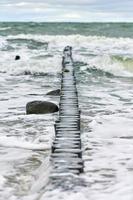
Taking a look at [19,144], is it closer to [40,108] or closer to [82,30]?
[40,108]

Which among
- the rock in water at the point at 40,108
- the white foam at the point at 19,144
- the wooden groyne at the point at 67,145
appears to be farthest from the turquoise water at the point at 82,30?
the white foam at the point at 19,144

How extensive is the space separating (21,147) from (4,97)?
512 centimetres

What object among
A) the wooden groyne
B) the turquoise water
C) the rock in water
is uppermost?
the wooden groyne

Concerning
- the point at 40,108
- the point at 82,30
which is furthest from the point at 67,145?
the point at 82,30

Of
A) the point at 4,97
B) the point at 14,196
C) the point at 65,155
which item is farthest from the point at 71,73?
the point at 14,196

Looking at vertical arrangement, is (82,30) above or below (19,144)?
below

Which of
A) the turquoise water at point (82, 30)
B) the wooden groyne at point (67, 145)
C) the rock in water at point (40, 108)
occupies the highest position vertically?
the wooden groyne at point (67, 145)

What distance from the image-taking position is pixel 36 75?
16766 millimetres

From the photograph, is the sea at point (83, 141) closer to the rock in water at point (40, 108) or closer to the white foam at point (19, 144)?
the white foam at point (19, 144)

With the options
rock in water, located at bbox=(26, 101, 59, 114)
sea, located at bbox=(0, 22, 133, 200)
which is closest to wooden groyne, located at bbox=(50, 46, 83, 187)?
sea, located at bbox=(0, 22, 133, 200)

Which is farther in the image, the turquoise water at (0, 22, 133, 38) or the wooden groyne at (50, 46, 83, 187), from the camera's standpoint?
the turquoise water at (0, 22, 133, 38)

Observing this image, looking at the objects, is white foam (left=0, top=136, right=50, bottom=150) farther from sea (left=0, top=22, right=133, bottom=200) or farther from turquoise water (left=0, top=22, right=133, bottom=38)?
turquoise water (left=0, top=22, right=133, bottom=38)

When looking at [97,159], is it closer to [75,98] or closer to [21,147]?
[21,147]

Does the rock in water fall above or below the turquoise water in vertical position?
above
